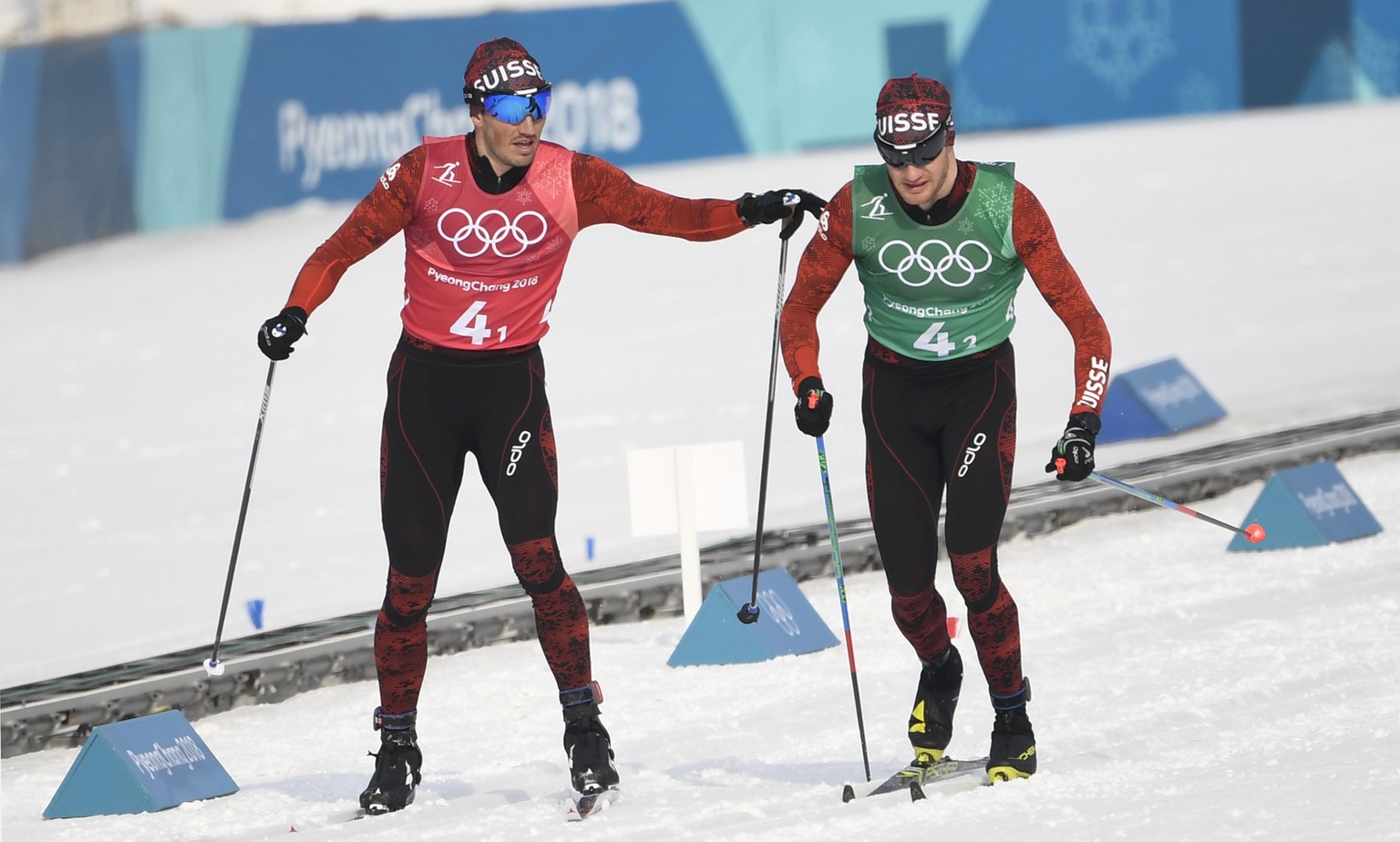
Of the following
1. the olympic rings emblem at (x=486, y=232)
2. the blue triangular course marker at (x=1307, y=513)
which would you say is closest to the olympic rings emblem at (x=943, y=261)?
the olympic rings emblem at (x=486, y=232)

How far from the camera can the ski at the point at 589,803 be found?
5.44 metres

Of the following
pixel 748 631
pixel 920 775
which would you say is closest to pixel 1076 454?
pixel 920 775

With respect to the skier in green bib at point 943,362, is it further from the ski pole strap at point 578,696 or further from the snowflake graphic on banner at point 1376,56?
the snowflake graphic on banner at point 1376,56

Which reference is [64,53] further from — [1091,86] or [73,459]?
[1091,86]

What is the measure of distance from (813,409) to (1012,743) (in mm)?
1050

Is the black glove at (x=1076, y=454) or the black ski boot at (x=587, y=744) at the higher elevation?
the black glove at (x=1076, y=454)

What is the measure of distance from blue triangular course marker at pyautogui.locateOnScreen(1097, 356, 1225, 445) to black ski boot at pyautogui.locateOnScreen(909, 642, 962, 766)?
5.40 metres

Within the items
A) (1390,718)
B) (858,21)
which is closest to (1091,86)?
(858,21)

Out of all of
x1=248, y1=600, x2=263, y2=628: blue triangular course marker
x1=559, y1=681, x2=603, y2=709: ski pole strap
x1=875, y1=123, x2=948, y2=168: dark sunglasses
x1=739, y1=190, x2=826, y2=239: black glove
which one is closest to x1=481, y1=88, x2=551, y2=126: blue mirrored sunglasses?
x1=739, y1=190, x2=826, y2=239: black glove

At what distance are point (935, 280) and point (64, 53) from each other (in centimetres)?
1449

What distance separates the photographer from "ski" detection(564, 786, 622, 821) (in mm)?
5438

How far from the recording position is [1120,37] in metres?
23.7

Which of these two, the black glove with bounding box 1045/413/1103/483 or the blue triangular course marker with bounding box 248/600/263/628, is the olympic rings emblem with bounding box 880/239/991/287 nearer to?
the black glove with bounding box 1045/413/1103/483

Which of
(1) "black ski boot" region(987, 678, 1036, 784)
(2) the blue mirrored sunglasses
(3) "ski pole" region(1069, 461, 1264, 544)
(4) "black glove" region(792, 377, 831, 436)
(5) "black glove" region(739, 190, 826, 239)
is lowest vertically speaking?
(1) "black ski boot" region(987, 678, 1036, 784)
